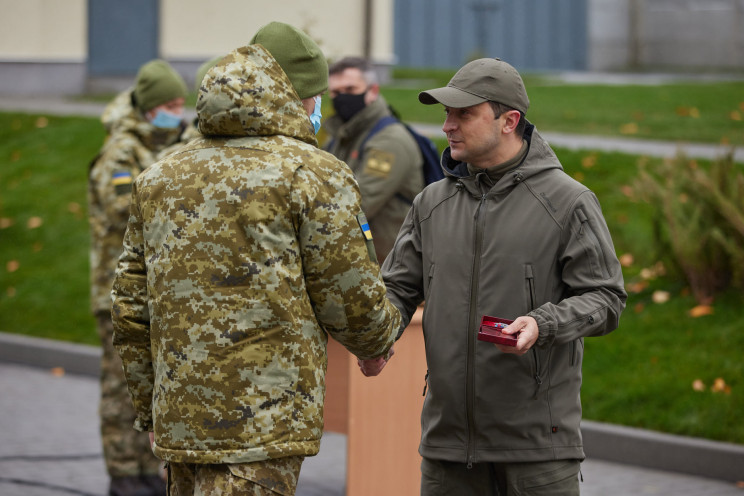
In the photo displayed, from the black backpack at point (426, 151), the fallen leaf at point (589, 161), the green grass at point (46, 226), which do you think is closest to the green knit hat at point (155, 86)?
the black backpack at point (426, 151)

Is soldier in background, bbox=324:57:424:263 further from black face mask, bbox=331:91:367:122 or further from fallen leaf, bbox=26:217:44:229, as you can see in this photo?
fallen leaf, bbox=26:217:44:229

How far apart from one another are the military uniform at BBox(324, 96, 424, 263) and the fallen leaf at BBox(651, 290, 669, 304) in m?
3.12

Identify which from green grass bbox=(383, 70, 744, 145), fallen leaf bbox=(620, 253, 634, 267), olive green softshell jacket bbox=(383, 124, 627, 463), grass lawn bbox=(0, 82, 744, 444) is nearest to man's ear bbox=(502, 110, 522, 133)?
olive green softshell jacket bbox=(383, 124, 627, 463)

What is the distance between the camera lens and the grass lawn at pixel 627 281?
759 centimetres

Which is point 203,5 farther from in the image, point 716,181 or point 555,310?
point 555,310

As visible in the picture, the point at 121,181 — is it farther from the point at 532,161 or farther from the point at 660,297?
the point at 660,297

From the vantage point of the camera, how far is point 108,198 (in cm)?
620

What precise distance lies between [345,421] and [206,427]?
9.42 ft

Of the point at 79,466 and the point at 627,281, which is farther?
the point at 627,281

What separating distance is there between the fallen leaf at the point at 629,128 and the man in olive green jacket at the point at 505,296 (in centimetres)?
1091

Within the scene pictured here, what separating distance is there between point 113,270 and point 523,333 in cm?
345

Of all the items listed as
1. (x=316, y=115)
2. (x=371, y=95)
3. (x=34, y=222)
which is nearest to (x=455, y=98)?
(x=316, y=115)

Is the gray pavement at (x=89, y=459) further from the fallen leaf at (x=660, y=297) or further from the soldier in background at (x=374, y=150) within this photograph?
the fallen leaf at (x=660, y=297)

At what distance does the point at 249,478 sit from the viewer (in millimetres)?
3129
